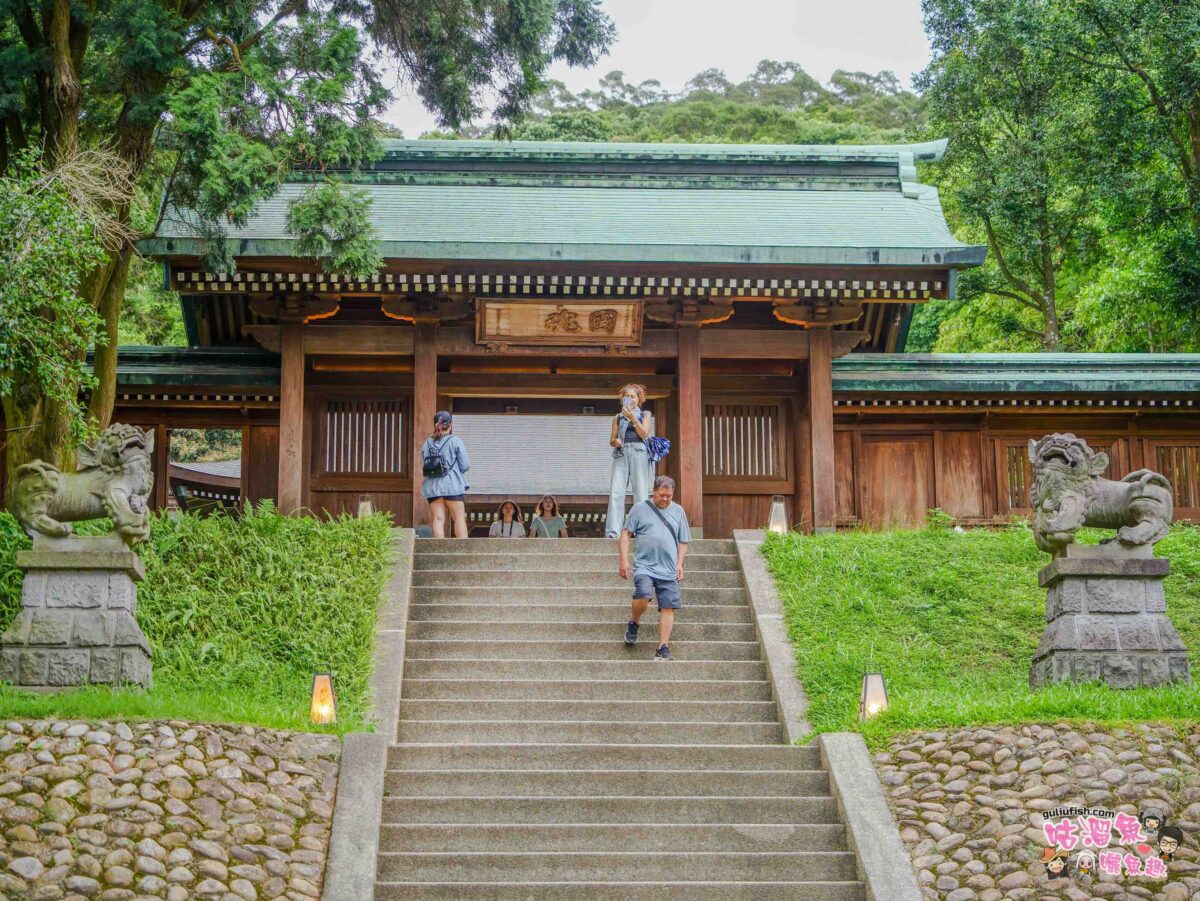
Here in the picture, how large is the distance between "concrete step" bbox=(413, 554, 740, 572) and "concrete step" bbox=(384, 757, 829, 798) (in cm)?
406

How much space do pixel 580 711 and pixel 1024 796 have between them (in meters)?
3.58

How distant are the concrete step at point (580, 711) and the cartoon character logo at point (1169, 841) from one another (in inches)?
127

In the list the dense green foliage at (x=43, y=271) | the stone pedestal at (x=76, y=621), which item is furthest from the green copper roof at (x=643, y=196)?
the stone pedestal at (x=76, y=621)

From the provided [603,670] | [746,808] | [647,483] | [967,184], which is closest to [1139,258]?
[967,184]

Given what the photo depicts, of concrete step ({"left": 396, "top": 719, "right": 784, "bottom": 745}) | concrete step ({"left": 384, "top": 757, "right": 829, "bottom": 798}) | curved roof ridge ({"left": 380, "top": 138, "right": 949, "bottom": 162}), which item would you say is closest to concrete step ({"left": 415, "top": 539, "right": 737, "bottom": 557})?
concrete step ({"left": 396, "top": 719, "right": 784, "bottom": 745})

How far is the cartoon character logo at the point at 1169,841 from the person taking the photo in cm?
A: 823

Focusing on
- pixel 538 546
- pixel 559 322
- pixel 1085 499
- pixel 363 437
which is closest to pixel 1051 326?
pixel 559 322

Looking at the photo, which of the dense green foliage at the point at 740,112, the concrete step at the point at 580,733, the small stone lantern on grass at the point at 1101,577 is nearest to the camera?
the concrete step at the point at 580,733

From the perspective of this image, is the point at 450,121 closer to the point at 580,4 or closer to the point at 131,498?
the point at 580,4

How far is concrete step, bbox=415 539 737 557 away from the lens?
1393 centimetres

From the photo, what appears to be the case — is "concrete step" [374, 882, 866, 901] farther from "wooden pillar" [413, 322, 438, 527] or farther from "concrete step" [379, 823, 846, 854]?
"wooden pillar" [413, 322, 438, 527]

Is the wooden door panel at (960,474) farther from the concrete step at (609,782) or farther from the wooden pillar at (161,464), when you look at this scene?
the wooden pillar at (161,464)

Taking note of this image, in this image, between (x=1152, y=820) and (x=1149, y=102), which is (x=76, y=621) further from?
(x=1149, y=102)

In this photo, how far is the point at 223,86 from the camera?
1316cm
